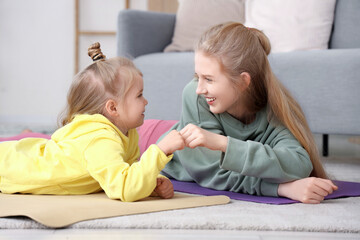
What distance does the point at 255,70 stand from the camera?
1.39 metres

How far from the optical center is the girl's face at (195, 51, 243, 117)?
1354 mm

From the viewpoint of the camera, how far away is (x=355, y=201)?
1285 millimetres

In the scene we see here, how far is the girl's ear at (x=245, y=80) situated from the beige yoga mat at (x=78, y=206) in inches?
13.1

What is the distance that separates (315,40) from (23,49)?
2.67 metres

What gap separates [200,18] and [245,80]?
4.37ft

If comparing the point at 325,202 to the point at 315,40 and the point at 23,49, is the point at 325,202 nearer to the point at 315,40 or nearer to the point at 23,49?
the point at 315,40

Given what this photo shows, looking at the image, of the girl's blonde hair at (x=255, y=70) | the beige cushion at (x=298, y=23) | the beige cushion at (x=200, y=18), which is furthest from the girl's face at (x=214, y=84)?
the beige cushion at (x=200, y=18)

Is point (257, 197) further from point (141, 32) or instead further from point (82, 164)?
point (141, 32)

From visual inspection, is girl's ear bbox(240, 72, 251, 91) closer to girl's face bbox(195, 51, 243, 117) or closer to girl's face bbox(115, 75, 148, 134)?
girl's face bbox(195, 51, 243, 117)

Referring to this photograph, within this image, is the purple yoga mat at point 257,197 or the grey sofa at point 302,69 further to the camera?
the grey sofa at point 302,69

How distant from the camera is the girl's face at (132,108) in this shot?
131 centimetres

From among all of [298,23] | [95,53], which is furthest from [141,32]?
[95,53]

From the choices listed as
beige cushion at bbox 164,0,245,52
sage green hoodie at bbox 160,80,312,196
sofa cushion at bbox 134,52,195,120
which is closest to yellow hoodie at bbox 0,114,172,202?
sage green hoodie at bbox 160,80,312,196

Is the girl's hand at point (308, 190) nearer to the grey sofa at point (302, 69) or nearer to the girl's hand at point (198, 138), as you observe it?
the girl's hand at point (198, 138)
